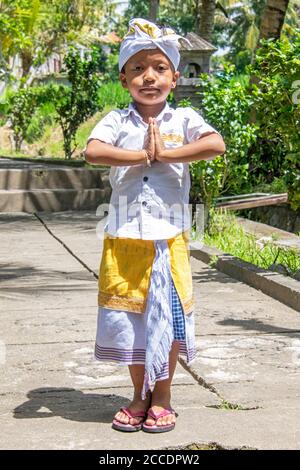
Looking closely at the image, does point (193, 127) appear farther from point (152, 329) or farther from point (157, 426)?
point (157, 426)

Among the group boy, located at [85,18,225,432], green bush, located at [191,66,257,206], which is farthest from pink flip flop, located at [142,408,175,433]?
green bush, located at [191,66,257,206]

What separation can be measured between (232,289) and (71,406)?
11.2ft

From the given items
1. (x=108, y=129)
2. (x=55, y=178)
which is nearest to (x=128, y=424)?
(x=108, y=129)

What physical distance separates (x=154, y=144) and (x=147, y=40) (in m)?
0.47

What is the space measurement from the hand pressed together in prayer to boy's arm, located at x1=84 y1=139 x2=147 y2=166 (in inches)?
1.1

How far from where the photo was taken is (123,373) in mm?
5406

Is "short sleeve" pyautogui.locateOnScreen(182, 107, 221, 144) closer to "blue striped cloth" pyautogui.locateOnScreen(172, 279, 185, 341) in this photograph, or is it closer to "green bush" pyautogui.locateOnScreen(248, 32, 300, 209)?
"blue striped cloth" pyautogui.locateOnScreen(172, 279, 185, 341)

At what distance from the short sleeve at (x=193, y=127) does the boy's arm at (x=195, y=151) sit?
41mm

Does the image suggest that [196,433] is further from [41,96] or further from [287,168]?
[41,96]

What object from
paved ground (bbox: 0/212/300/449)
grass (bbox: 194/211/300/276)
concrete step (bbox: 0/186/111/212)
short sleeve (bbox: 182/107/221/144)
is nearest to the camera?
paved ground (bbox: 0/212/300/449)

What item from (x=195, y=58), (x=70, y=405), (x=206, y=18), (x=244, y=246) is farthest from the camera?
(x=206, y=18)

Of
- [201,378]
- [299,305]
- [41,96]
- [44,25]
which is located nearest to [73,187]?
[299,305]

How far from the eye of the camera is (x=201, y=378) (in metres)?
5.25

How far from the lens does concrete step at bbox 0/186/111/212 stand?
13766 millimetres
